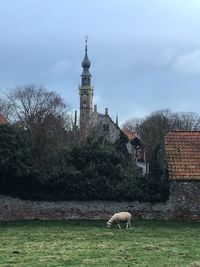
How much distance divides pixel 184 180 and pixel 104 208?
192 inches

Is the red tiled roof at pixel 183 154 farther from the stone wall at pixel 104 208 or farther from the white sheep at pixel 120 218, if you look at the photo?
the white sheep at pixel 120 218

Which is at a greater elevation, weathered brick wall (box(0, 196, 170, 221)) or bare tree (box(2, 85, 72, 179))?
bare tree (box(2, 85, 72, 179))

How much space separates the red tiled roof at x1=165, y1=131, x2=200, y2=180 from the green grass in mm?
3068

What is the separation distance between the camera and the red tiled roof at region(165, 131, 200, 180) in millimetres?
29641

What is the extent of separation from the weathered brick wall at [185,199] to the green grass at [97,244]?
1176 mm

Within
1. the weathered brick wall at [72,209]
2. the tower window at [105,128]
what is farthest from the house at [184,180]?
the tower window at [105,128]

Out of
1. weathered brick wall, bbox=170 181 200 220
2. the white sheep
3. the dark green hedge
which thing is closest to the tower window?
the dark green hedge

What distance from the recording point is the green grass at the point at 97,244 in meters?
15.1

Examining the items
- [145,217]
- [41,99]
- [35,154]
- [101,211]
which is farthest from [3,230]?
[41,99]

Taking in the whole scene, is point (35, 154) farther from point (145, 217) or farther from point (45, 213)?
point (145, 217)

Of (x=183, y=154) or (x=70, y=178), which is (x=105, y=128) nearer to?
(x=183, y=154)

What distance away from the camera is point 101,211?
2927 cm

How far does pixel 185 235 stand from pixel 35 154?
15.6 metres

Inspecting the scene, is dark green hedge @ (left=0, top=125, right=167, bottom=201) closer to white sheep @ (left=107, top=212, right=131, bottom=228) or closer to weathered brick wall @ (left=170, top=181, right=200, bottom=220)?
weathered brick wall @ (left=170, top=181, right=200, bottom=220)
